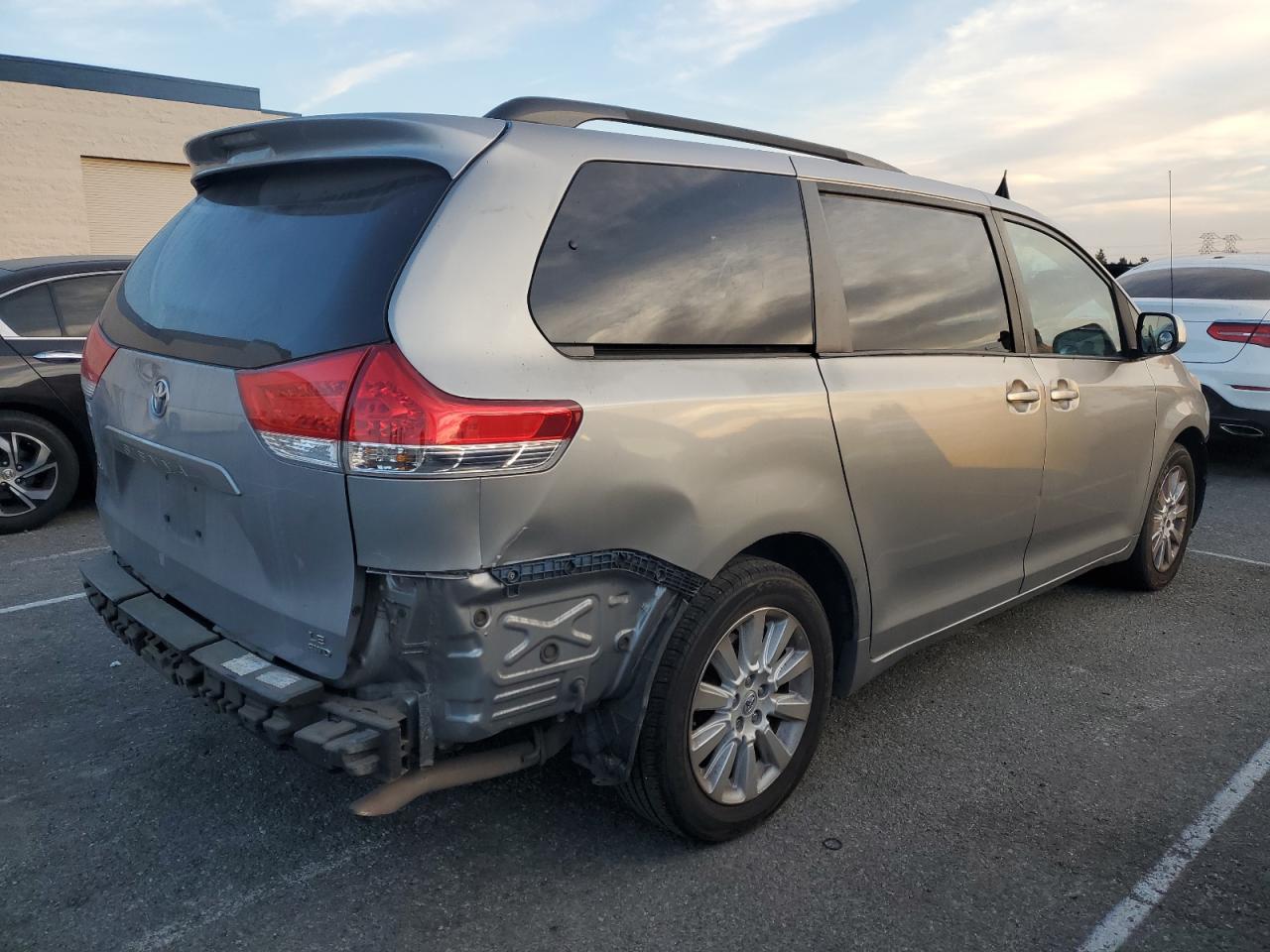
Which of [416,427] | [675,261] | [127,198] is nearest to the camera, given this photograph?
[416,427]

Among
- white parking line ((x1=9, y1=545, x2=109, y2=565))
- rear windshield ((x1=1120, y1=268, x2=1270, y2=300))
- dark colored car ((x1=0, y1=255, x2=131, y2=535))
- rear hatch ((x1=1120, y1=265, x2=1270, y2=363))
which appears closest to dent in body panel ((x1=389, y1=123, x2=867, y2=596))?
white parking line ((x1=9, y1=545, x2=109, y2=565))

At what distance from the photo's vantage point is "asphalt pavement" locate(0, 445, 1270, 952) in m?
2.44

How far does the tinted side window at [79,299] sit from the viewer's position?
20.3 feet

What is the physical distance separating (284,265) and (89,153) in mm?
19815

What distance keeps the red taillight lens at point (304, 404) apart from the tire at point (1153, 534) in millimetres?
3938

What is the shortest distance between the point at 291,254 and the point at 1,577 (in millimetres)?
3601

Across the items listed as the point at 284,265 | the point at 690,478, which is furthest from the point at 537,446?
the point at 284,265

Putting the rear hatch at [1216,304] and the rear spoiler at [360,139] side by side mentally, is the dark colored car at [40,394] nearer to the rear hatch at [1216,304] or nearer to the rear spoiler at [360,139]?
the rear spoiler at [360,139]

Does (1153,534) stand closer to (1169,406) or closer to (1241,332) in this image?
(1169,406)

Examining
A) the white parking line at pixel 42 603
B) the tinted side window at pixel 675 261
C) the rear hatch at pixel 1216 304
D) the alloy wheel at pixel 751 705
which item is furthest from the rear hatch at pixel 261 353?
the rear hatch at pixel 1216 304

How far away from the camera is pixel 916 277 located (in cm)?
335

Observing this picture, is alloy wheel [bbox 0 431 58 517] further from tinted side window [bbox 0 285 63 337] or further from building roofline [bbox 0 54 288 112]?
building roofline [bbox 0 54 288 112]

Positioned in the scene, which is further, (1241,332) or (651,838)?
(1241,332)

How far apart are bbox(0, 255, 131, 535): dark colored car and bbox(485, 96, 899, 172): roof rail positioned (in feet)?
15.0
